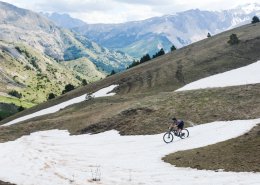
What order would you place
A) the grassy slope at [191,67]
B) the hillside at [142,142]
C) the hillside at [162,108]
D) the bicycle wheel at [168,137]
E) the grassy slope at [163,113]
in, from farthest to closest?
1. the grassy slope at [191,67]
2. the hillside at [162,108]
3. the grassy slope at [163,113]
4. the bicycle wheel at [168,137]
5. the hillside at [142,142]

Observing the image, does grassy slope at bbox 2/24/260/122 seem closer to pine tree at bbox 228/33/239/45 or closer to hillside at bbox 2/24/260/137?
hillside at bbox 2/24/260/137

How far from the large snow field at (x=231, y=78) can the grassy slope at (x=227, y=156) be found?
39.4m

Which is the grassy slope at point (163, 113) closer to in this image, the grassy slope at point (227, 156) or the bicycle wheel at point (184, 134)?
the bicycle wheel at point (184, 134)

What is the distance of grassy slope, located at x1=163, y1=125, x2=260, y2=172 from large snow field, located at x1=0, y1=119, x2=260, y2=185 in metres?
1.09

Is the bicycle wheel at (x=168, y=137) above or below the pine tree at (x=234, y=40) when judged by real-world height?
below

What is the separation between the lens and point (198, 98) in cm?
5575

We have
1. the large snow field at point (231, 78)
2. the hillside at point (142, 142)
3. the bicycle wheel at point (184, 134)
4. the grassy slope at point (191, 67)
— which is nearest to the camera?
the hillside at point (142, 142)

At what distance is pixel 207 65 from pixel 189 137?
191ft

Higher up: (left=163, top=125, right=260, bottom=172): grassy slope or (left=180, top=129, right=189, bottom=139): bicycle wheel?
(left=180, top=129, right=189, bottom=139): bicycle wheel

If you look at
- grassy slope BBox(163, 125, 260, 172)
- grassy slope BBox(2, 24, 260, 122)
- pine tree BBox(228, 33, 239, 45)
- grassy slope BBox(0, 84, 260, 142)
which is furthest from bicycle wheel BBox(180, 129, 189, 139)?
pine tree BBox(228, 33, 239, 45)

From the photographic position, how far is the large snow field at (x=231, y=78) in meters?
74.3

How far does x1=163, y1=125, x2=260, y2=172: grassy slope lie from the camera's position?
1097 inches

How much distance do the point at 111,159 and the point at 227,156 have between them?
388 inches

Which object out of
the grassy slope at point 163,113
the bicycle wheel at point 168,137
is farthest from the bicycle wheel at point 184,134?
the grassy slope at point 163,113
